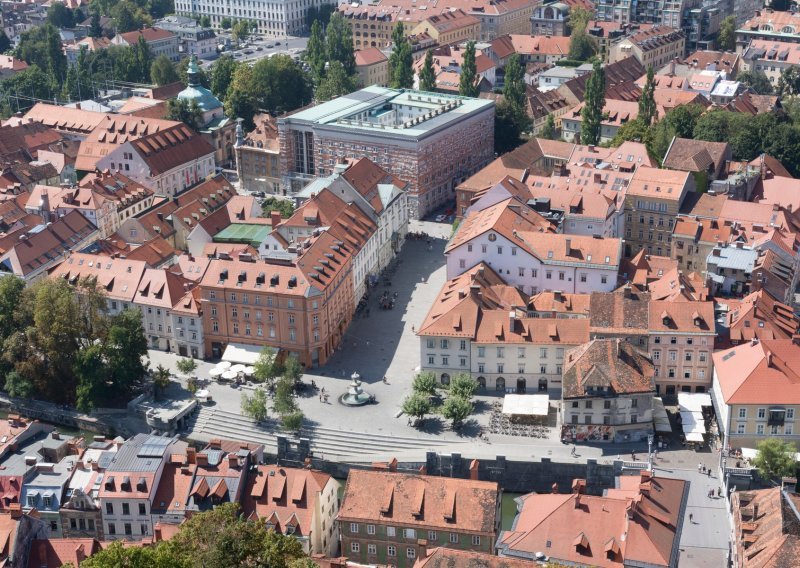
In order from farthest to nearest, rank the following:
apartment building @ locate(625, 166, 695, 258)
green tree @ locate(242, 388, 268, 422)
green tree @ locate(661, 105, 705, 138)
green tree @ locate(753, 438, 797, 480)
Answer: green tree @ locate(661, 105, 705, 138) → apartment building @ locate(625, 166, 695, 258) → green tree @ locate(242, 388, 268, 422) → green tree @ locate(753, 438, 797, 480)

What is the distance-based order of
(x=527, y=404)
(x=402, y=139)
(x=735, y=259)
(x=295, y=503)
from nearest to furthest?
1. (x=295, y=503)
2. (x=527, y=404)
3. (x=735, y=259)
4. (x=402, y=139)

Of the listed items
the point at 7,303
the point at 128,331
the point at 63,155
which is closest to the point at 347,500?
the point at 128,331

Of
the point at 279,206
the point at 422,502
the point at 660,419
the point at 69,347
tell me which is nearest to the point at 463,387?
the point at 660,419

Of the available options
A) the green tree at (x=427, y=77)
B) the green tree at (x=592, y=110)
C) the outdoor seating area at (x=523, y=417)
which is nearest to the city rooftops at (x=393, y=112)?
the green tree at (x=592, y=110)

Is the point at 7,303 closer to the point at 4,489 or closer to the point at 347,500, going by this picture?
the point at 4,489

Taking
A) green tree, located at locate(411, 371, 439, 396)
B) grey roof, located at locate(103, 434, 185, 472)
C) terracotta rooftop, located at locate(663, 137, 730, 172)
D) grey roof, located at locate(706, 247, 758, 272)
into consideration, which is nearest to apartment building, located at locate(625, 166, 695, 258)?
terracotta rooftop, located at locate(663, 137, 730, 172)

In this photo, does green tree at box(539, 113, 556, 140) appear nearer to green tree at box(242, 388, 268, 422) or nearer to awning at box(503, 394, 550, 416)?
awning at box(503, 394, 550, 416)

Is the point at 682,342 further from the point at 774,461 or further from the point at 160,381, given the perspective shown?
the point at 160,381
